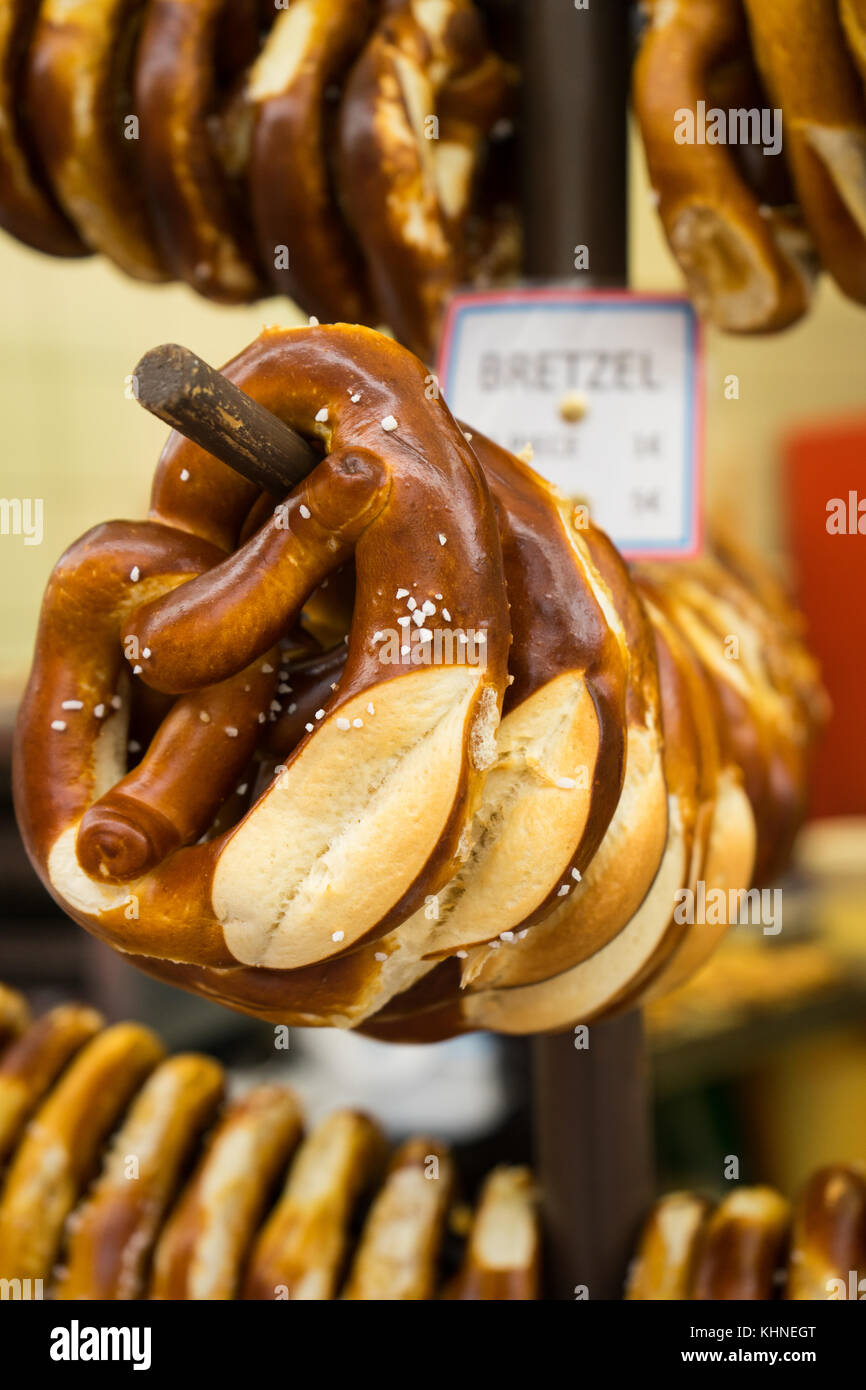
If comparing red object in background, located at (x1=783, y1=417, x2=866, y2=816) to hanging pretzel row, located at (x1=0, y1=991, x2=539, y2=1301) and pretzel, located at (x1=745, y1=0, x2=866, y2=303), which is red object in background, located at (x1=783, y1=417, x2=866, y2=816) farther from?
hanging pretzel row, located at (x1=0, y1=991, x2=539, y2=1301)

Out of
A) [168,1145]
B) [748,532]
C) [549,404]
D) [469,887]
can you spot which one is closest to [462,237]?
[549,404]

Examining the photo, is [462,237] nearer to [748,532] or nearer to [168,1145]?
[168,1145]

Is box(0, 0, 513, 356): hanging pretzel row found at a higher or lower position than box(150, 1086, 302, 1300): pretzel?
higher

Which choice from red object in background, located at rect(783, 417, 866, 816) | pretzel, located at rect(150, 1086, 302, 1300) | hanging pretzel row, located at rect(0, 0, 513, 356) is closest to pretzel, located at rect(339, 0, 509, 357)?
hanging pretzel row, located at rect(0, 0, 513, 356)

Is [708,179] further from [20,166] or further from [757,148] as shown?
[20,166]

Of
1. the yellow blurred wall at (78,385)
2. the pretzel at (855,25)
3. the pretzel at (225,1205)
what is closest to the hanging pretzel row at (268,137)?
the pretzel at (855,25)

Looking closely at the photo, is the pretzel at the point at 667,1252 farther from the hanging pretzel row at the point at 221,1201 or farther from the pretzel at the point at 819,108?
the pretzel at the point at 819,108
